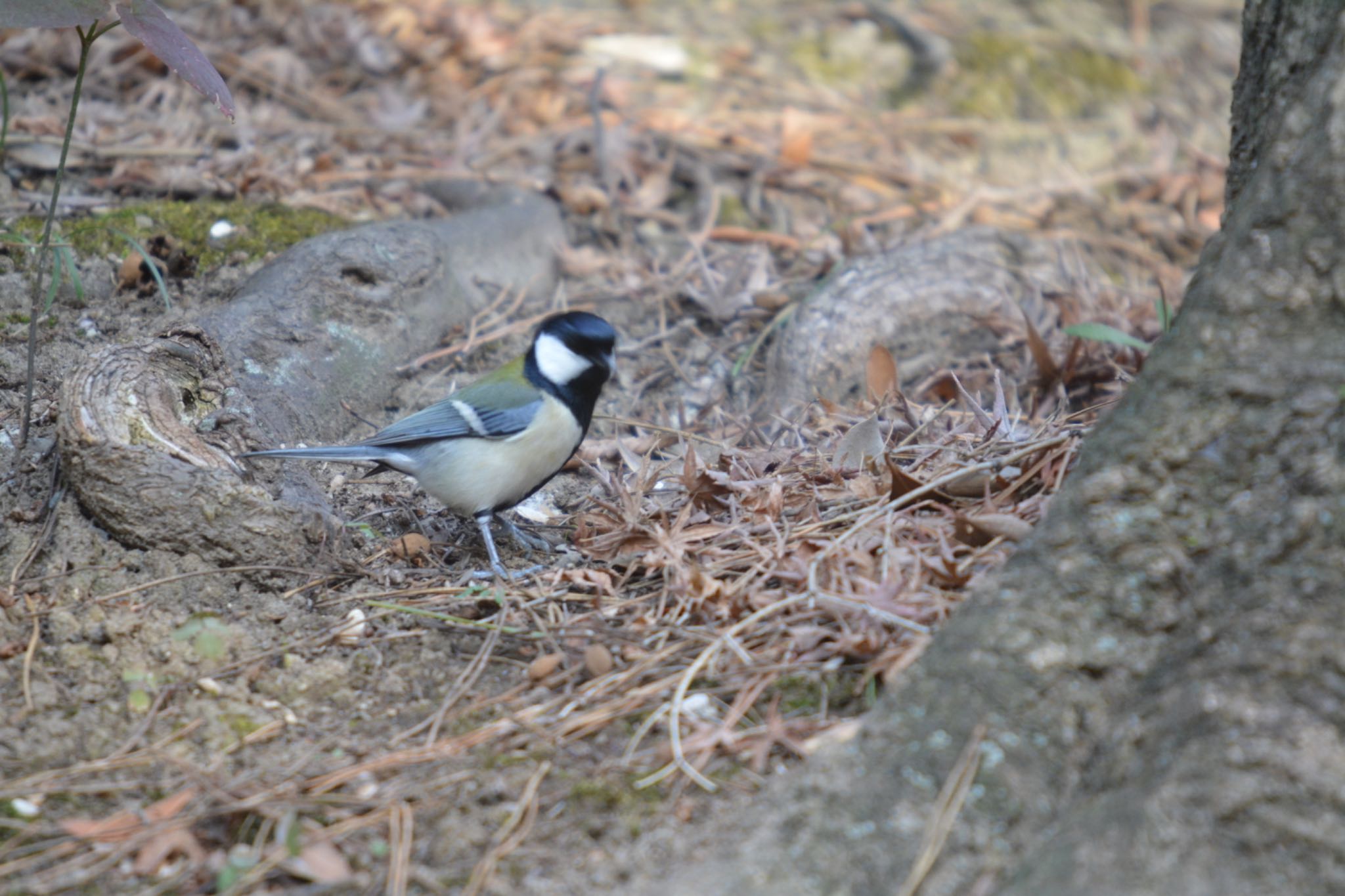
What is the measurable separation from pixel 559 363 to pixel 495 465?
45cm

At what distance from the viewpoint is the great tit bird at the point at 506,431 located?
3.39m

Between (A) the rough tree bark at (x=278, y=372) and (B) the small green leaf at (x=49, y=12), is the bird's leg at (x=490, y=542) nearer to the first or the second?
(A) the rough tree bark at (x=278, y=372)

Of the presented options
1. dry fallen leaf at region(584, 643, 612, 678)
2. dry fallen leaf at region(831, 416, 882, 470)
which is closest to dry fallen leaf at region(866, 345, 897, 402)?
dry fallen leaf at region(831, 416, 882, 470)

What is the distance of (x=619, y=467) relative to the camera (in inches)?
154

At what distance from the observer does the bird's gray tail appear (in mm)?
2971

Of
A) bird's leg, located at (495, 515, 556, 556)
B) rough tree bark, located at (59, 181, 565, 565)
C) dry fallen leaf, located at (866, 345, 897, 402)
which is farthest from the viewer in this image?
dry fallen leaf, located at (866, 345, 897, 402)

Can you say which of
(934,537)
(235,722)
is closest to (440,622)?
(235,722)

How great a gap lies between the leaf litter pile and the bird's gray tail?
0.25 metres

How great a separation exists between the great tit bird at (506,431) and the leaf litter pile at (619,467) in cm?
21

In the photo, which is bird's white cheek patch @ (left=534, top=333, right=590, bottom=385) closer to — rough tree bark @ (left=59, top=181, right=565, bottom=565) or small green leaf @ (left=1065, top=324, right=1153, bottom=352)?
rough tree bark @ (left=59, top=181, right=565, bottom=565)

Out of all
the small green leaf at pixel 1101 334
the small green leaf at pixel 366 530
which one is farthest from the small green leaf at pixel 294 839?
the small green leaf at pixel 1101 334

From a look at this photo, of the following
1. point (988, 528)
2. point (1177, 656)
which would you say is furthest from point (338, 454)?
point (1177, 656)

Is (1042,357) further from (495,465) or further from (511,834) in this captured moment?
(511,834)

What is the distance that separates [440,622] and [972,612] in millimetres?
1381
